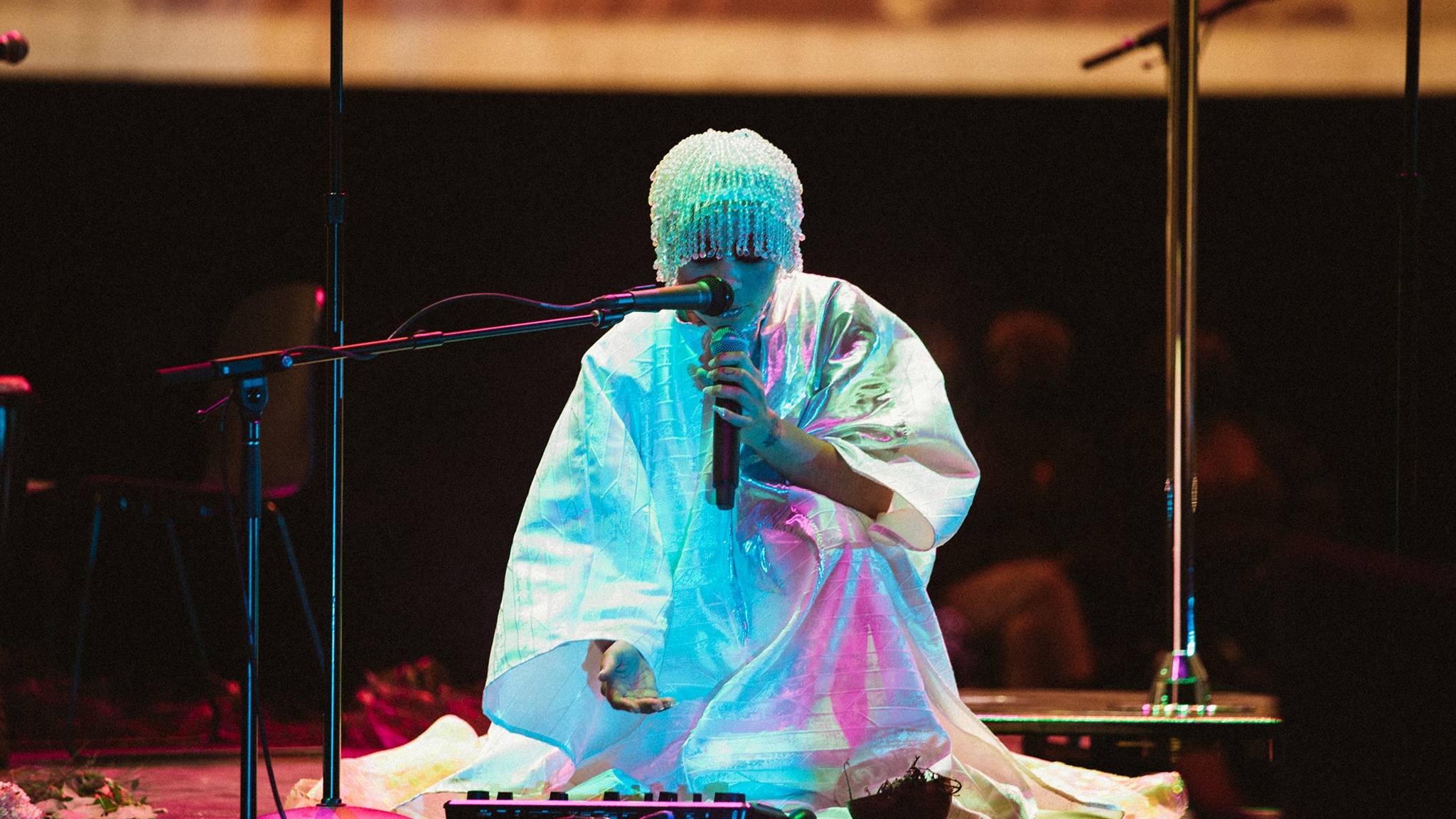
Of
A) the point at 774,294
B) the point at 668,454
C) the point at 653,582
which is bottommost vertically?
the point at 653,582

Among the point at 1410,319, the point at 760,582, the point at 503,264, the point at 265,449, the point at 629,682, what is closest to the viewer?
the point at 629,682

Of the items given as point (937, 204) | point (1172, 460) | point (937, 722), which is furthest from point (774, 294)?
point (937, 204)

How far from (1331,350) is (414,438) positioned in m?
2.78

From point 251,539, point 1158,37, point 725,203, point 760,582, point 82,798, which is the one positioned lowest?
point 82,798

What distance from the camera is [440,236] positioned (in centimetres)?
435

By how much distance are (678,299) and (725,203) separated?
1.21 ft

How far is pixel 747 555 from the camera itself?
2395mm

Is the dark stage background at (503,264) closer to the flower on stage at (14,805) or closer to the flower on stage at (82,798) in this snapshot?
the flower on stage at (82,798)

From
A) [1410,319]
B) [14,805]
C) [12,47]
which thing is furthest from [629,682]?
[1410,319]

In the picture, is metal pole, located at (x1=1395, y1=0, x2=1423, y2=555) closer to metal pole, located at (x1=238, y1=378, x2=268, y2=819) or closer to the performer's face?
the performer's face

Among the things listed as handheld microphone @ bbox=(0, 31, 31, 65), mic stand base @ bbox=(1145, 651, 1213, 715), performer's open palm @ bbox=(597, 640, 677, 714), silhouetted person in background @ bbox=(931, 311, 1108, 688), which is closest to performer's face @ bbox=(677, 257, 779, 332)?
performer's open palm @ bbox=(597, 640, 677, 714)

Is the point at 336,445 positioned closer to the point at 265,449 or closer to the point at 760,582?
the point at 760,582

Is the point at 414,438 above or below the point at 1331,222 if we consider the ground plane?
below

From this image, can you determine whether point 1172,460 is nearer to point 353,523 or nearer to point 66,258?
point 353,523
